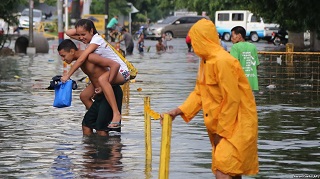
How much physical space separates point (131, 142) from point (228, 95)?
223 inches

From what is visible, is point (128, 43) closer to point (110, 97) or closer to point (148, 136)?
point (110, 97)

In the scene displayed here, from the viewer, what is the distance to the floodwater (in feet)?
35.8

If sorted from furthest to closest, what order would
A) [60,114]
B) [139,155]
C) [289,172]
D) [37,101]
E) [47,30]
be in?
[47,30] → [37,101] → [60,114] → [139,155] → [289,172]

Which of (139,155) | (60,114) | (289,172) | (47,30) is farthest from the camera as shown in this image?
(47,30)

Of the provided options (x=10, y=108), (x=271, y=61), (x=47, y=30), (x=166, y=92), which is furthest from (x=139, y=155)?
(x=47, y=30)

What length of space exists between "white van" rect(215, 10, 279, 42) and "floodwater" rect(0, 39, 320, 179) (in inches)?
1915

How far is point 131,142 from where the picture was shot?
13.5 meters

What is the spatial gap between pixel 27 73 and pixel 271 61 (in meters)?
8.64

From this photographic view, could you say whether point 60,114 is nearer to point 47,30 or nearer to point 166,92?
point 166,92

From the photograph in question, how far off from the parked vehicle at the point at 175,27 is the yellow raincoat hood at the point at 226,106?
6547 centimetres

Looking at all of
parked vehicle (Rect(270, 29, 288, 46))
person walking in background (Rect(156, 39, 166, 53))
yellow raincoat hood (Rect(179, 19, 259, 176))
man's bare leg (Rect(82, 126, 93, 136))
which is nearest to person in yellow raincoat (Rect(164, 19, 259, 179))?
yellow raincoat hood (Rect(179, 19, 259, 176))

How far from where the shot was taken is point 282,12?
31.2 meters

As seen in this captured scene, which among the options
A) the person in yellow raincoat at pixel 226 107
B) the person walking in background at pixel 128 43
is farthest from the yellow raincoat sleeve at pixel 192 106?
the person walking in background at pixel 128 43

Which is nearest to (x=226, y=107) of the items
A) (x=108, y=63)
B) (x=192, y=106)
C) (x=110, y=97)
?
(x=192, y=106)
